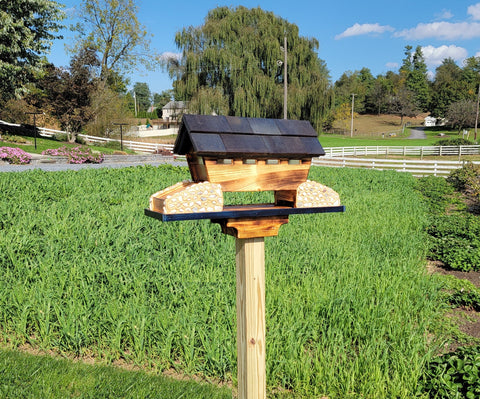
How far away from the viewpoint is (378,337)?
399 centimetres

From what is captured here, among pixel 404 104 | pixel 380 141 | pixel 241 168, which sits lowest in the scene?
pixel 380 141

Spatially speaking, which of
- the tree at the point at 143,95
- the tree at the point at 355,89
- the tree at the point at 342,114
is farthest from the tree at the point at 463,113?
the tree at the point at 143,95

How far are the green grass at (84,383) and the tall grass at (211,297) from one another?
0.21 meters

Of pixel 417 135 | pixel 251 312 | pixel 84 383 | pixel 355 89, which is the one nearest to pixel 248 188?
pixel 251 312

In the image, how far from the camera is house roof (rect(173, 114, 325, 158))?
1.96 metres

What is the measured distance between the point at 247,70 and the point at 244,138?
2908 cm

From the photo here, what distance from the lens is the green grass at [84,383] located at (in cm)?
328

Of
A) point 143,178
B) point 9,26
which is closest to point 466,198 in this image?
point 143,178

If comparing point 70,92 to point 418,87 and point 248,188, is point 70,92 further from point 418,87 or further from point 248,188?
point 418,87

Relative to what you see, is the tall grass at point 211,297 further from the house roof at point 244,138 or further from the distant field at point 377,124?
the distant field at point 377,124

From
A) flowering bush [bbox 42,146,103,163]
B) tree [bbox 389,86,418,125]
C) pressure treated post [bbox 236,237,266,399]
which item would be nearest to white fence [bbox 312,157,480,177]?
flowering bush [bbox 42,146,103,163]

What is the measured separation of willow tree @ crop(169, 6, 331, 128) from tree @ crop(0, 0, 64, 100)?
28.1ft

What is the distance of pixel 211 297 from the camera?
14.9 ft

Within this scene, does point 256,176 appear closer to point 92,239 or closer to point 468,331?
point 468,331
